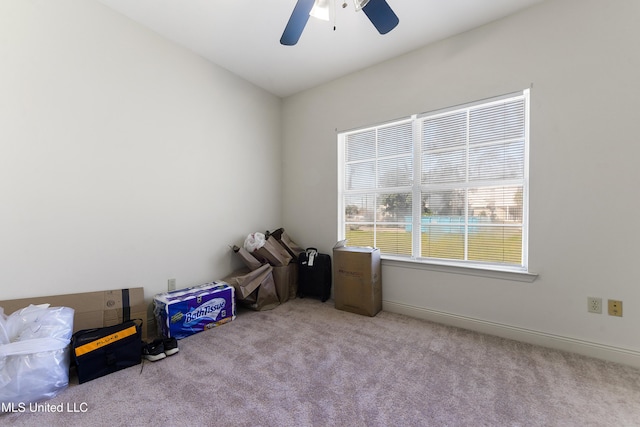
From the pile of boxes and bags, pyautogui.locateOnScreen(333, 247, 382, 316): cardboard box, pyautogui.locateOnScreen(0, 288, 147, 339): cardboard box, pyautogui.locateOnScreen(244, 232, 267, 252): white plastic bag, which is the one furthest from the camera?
pyautogui.locateOnScreen(244, 232, 267, 252): white plastic bag

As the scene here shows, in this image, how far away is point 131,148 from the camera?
2.21 meters

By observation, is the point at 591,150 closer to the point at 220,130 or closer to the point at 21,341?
the point at 220,130

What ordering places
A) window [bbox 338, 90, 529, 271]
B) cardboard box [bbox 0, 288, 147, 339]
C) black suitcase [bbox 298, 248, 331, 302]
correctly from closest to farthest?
cardboard box [bbox 0, 288, 147, 339], window [bbox 338, 90, 529, 271], black suitcase [bbox 298, 248, 331, 302]

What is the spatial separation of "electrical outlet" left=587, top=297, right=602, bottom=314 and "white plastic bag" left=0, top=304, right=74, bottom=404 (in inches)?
140

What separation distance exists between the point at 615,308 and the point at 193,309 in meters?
3.27

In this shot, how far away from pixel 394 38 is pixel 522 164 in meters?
1.64

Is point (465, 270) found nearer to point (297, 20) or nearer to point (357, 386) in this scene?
point (357, 386)

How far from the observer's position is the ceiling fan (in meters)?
1.51

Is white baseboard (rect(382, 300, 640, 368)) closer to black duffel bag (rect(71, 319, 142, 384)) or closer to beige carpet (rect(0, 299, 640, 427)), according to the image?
beige carpet (rect(0, 299, 640, 427))

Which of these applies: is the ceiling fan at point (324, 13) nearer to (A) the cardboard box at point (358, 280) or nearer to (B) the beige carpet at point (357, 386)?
(A) the cardboard box at point (358, 280)

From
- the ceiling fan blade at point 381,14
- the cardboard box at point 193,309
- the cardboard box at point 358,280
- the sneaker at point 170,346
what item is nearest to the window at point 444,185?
the cardboard box at point 358,280

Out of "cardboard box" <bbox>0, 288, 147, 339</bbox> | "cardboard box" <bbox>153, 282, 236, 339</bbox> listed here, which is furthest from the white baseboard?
"cardboard box" <bbox>0, 288, 147, 339</bbox>

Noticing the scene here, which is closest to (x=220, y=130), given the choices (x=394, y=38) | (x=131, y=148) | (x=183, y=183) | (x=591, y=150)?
(x=183, y=183)

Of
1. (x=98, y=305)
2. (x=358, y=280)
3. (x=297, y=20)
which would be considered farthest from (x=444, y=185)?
(x=98, y=305)
